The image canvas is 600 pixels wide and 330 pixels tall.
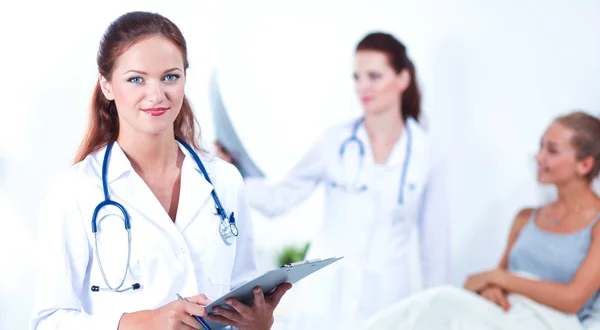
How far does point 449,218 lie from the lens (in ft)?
10.4

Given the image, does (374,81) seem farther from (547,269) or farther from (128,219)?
(128,219)

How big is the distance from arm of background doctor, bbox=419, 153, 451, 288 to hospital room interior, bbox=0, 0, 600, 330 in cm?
3

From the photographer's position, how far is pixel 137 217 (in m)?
1.39

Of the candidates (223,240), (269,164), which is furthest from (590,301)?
(223,240)

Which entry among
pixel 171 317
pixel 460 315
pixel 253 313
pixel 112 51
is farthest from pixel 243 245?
pixel 460 315

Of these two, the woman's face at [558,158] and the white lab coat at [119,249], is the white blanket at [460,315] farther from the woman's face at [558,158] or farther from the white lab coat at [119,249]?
the white lab coat at [119,249]

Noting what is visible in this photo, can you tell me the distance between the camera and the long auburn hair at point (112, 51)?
1.40m

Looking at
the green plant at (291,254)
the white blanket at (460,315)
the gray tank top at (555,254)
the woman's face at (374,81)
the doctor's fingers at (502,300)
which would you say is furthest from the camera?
the woman's face at (374,81)

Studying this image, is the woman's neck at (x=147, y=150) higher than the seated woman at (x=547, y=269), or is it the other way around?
the woman's neck at (x=147, y=150)

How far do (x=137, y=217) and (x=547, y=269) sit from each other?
6.38ft

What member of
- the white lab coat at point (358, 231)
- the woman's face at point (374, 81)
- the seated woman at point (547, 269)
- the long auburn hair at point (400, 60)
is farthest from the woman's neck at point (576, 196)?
the woman's face at point (374, 81)

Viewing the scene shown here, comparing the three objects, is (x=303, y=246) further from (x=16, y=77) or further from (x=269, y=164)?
(x=16, y=77)

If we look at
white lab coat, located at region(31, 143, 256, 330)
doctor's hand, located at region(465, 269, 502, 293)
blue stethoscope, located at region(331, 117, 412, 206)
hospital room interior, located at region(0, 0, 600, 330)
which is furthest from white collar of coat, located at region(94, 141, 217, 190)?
doctor's hand, located at region(465, 269, 502, 293)

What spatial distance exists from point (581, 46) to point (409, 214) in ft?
3.58
